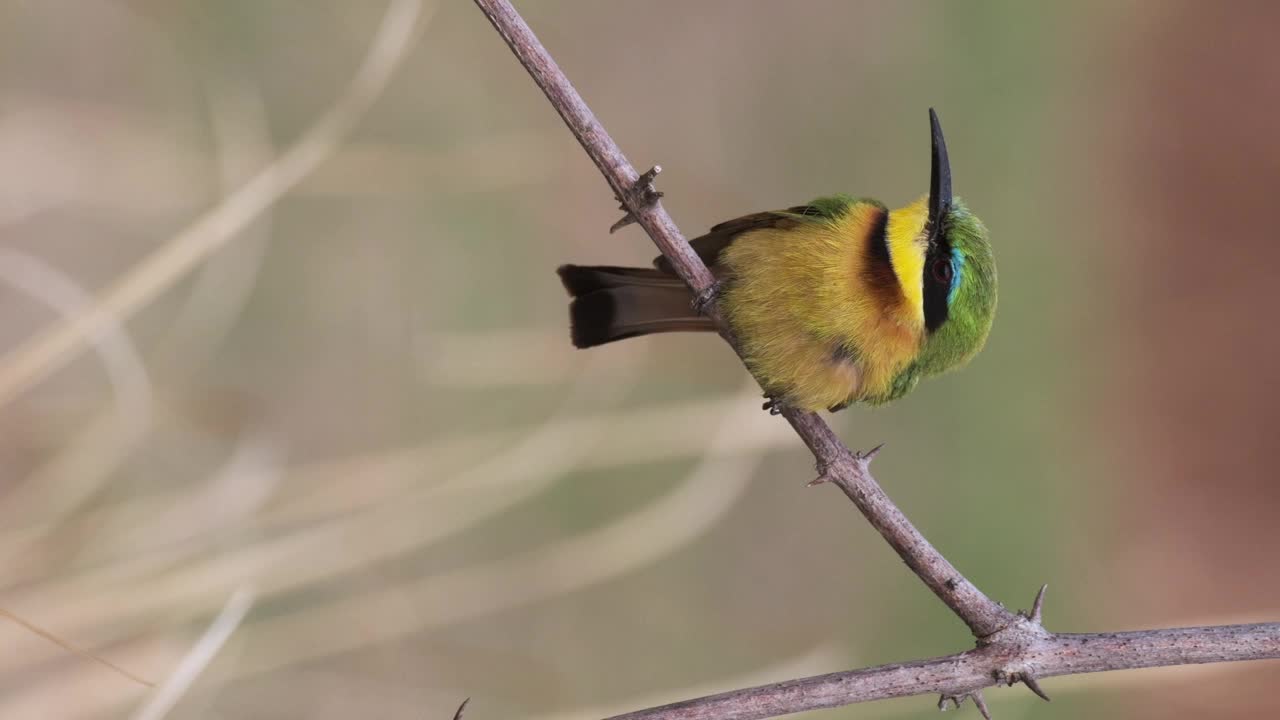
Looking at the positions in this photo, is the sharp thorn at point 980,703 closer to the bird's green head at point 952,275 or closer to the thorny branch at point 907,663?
the thorny branch at point 907,663

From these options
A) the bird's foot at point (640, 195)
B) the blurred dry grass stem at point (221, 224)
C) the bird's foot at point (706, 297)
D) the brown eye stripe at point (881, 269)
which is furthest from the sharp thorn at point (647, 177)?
the blurred dry grass stem at point (221, 224)

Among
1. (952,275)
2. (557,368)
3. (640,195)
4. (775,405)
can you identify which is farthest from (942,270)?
(557,368)

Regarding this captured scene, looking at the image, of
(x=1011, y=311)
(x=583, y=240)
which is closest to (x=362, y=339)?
(x=583, y=240)

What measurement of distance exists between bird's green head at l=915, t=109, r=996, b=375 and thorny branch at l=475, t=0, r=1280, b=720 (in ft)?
0.50

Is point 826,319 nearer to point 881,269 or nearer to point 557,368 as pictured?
point 881,269

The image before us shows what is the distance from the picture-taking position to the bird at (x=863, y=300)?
856 mm

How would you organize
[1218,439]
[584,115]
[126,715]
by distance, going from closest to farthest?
[584,115]
[126,715]
[1218,439]

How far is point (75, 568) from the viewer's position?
3.63ft

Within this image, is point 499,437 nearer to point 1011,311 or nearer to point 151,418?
point 151,418

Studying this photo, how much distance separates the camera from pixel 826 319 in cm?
86

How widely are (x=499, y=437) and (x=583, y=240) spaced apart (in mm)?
321

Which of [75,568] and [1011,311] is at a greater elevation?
[1011,311]

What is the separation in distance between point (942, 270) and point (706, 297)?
7.7 inches

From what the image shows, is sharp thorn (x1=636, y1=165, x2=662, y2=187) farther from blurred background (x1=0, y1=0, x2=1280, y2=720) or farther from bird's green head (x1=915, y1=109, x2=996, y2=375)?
blurred background (x1=0, y1=0, x2=1280, y2=720)
